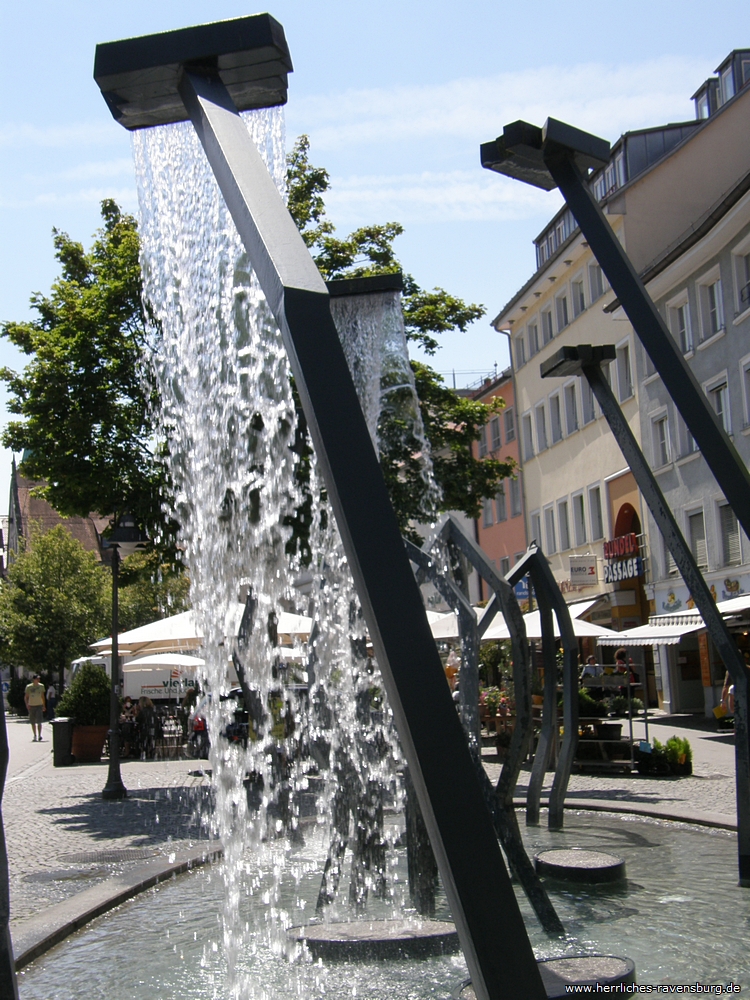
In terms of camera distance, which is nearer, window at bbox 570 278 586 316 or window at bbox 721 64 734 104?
window at bbox 721 64 734 104

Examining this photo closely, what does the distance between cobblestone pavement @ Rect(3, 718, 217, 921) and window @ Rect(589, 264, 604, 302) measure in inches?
940

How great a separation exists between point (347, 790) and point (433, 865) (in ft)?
3.04

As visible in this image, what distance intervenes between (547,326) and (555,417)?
11.9ft

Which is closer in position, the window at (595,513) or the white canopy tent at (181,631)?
the white canopy tent at (181,631)

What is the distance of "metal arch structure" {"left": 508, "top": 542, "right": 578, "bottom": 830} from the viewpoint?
37.2 ft

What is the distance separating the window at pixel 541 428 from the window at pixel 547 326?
9.15 feet

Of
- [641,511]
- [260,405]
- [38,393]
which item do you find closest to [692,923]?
[260,405]

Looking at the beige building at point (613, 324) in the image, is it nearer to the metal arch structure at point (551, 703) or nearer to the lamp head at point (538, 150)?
the metal arch structure at point (551, 703)

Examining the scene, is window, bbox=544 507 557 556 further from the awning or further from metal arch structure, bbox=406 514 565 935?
metal arch structure, bbox=406 514 565 935

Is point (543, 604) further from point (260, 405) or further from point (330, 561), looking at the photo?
point (260, 405)

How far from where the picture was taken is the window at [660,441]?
116ft

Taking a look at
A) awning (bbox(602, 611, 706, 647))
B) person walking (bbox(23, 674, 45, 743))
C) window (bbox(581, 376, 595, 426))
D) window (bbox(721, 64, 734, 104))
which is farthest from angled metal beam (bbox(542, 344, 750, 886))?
window (bbox(581, 376, 595, 426))

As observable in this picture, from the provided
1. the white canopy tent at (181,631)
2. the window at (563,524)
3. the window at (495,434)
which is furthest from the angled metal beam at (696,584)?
the window at (495,434)

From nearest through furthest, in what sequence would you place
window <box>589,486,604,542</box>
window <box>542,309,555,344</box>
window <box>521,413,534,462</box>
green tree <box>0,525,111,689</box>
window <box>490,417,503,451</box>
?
window <box>589,486,604,542</box>, window <box>542,309,555,344</box>, window <box>521,413,534,462</box>, window <box>490,417,503,451</box>, green tree <box>0,525,111,689</box>
